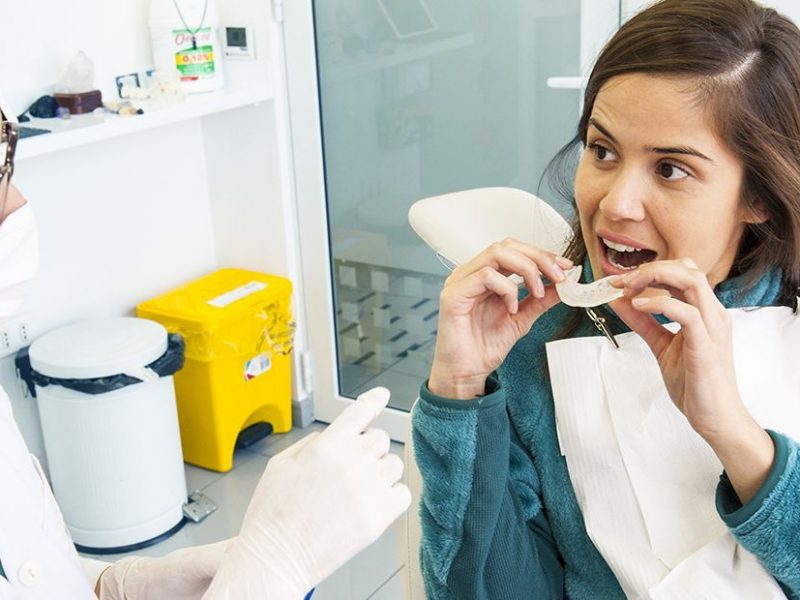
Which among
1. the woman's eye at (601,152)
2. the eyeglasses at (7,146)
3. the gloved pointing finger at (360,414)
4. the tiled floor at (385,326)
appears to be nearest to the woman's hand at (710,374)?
the woman's eye at (601,152)

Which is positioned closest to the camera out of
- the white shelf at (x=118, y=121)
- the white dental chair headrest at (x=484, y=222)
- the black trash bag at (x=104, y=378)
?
the white dental chair headrest at (x=484, y=222)

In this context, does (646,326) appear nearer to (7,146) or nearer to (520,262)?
(520,262)

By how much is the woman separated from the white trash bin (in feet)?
5.01

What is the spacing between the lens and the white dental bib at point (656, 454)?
1.22 meters

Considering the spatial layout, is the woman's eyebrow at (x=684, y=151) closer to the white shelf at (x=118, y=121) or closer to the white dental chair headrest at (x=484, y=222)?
the white dental chair headrest at (x=484, y=222)

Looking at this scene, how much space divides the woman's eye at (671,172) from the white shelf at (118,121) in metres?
1.61

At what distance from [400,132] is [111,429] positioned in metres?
1.18

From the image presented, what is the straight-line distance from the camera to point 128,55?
117 inches

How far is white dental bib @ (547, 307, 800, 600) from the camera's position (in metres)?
1.22

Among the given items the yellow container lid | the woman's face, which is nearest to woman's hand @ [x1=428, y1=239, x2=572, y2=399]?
the woman's face

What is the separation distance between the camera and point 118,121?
2615mm

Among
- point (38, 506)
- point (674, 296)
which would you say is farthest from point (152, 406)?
point (674, 296)

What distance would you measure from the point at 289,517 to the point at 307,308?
219 cm

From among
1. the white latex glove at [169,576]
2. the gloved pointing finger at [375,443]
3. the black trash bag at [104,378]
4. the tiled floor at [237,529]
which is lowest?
the tiled floor at [237,529]
